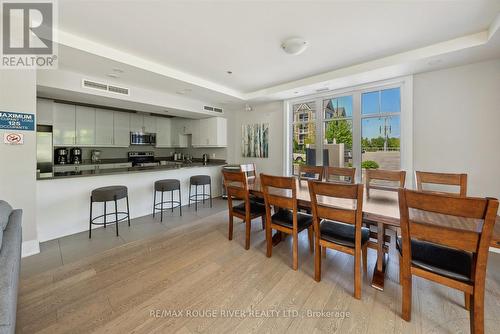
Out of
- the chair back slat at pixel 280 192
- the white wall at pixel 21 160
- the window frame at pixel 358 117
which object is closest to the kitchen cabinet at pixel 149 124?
the white wall at pixel 21 160

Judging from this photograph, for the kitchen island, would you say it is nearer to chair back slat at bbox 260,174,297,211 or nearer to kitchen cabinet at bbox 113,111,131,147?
kitchen cabinet at bbox 113,111,131,147

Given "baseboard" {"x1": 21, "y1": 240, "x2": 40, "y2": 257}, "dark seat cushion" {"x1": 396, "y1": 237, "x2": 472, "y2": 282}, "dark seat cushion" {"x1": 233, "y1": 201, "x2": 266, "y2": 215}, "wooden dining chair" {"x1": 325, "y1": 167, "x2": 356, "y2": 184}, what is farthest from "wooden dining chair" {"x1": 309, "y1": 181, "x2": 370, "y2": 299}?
"baseboard" {"x1": 21, "y1": 240, "x2": 40, "y2": 257}

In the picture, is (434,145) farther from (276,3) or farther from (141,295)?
(141,295)

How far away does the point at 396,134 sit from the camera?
3354mm

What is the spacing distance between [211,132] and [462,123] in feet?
14.9

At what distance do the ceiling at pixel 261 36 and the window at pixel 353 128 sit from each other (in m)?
0.68

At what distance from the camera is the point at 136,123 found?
5.49 meters

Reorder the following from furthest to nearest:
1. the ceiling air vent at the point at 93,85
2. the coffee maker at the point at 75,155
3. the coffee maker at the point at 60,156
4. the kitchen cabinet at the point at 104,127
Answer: the kitchen cabinet at the point at 104,127 < the coffee maker at the point at 75,155 < the coffee maker at the point at 60,156 < the ceiling air vent at the point at 93,85

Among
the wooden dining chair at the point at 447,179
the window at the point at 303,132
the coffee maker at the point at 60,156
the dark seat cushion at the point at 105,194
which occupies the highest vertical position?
the window at the point at 303,132

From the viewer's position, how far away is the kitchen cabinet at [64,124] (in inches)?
166

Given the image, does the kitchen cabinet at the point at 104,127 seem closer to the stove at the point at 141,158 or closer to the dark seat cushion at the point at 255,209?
the stove at the point at 141,158

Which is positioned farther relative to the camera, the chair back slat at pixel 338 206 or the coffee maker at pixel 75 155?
the coffee maker at pixel 75 155

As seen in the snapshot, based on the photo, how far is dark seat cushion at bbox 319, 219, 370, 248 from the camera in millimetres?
1828

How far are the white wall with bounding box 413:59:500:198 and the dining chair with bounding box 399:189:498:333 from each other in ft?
5.98
